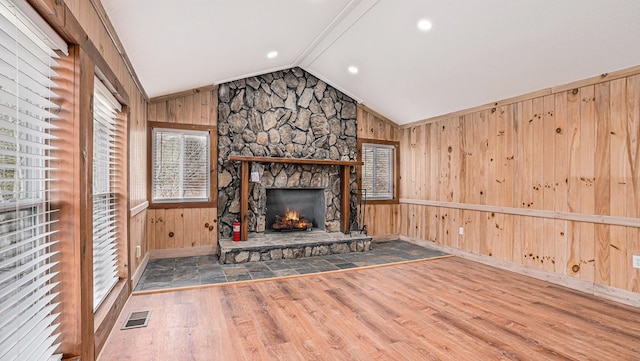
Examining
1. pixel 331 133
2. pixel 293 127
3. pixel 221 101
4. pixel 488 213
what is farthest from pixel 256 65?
pixel 488 213

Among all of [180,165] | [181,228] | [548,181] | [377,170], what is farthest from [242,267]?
[548,181]

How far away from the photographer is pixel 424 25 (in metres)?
3.60

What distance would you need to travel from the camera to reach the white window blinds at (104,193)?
2449 mm

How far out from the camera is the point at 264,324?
2.72 metres

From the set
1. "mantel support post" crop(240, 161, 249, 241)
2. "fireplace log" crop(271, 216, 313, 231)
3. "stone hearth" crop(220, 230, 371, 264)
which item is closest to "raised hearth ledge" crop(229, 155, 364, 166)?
"mantel support post" crop(240, 161, 249, 241)

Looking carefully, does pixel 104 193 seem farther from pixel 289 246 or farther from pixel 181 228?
pixel 289 246

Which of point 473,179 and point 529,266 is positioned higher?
point 473,179

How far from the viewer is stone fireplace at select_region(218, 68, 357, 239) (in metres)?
5.23

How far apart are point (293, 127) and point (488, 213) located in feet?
11.2

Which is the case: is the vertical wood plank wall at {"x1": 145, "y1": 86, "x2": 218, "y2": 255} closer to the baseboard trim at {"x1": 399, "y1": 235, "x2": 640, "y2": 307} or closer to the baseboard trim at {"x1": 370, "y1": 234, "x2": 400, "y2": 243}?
the baseboard trim at {"x1": 370, "y1": 234, "x2": 400, "y2": 243}

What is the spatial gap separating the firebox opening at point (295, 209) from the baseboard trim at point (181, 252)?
1071 millimetres

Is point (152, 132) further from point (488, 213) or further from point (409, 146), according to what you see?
point (488, 213)

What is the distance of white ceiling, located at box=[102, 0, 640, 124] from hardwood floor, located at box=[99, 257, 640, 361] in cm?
244

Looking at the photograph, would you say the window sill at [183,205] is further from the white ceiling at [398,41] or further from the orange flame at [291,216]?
the white ceiling at [398,41]
